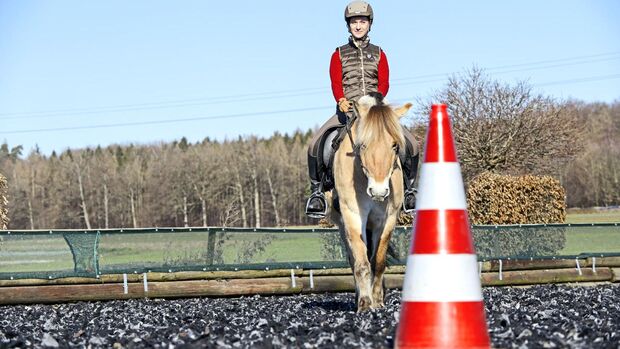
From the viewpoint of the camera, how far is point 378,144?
8.99 metres

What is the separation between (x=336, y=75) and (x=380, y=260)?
7.64 ft

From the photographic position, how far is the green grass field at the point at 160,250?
14.9 meters

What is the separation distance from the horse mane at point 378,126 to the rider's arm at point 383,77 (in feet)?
5.74

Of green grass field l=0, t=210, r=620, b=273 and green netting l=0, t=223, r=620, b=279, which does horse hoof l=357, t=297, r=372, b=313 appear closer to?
green netting l=0, t=223, r=620, b=279

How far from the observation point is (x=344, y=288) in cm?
1502

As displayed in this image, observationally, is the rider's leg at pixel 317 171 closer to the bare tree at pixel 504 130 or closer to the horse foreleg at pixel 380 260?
the horse foreleg at pixel 380 260

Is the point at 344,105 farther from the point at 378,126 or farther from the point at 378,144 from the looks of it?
the point at 378,144

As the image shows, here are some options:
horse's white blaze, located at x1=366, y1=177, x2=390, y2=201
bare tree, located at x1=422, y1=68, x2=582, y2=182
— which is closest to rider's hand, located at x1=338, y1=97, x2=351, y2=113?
horse's white blaze, located at x1=366, y1=177, x2=390, y2=201

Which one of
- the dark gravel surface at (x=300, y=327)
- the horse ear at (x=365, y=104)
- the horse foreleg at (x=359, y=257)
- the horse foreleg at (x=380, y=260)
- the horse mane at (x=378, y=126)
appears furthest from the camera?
the horse foreleg at (x=380, y=260)

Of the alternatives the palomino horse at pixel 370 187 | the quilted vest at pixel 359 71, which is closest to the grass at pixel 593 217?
the quilted vest at pixel 359 71

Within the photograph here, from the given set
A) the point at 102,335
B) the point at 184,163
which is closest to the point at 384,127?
the point at 102,335

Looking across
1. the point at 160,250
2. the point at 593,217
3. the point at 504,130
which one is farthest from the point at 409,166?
the point at 593,217

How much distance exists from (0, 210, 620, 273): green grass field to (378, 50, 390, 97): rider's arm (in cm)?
546

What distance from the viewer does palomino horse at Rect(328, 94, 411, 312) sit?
351 inches
